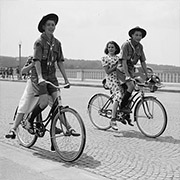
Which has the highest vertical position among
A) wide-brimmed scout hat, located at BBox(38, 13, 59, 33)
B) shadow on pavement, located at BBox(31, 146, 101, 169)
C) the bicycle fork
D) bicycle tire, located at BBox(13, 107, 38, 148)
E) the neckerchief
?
wide-brimmed scout hat, located at BBox(38, 13, 59, 33)

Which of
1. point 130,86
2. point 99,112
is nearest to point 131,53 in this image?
point 130,86

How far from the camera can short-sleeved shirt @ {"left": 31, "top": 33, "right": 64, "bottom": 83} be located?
512 centimetres

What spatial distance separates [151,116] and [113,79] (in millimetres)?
1019

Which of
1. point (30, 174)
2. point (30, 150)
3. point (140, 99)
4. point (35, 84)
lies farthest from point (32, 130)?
point (140, 99)

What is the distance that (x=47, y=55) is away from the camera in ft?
17.1

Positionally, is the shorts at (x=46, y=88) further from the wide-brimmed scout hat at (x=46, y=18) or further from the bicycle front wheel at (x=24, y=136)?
the wide-brimmed scout hat at (x=46, y=18)

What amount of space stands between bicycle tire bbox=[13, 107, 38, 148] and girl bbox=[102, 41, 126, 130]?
5.57 ft

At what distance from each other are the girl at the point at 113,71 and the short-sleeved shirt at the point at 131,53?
1.09 ft

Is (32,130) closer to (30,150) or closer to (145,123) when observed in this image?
(30,150)

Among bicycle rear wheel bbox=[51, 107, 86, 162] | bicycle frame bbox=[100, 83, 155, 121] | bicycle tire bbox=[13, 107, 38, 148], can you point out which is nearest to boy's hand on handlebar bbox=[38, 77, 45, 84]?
bicycle rear wheel bbox=[51, 107, 86, 162]

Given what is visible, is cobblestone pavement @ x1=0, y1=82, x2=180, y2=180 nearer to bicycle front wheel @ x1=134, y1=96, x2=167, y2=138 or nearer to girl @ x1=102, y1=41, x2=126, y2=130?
bicycle front wheel @ x1=134, y1=96, x2=167, y2=138

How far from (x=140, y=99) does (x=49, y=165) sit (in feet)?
8.21

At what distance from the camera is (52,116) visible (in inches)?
200

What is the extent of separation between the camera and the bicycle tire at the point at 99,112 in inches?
283
